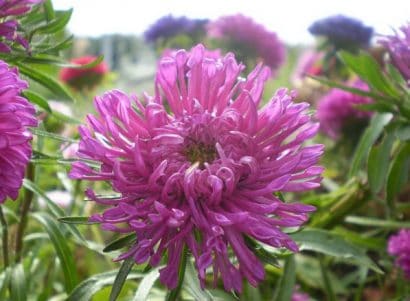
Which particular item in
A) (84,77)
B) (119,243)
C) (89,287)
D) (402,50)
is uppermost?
(402,50)

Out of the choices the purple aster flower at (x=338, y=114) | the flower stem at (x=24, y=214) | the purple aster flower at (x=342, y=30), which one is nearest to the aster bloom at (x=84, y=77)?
the purple aster flower at (x=342, y=30)

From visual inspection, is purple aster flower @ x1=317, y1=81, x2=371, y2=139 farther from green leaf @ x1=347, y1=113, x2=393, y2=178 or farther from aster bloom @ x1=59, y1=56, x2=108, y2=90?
aster bloom @ x1=59, y1=56, x2=108, y2=90

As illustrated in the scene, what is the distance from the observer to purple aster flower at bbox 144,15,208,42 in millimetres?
1613

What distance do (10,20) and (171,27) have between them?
1107mm

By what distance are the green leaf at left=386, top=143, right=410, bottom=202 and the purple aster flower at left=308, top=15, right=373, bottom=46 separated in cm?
87

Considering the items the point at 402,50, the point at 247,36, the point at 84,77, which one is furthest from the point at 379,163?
the point at 84,77

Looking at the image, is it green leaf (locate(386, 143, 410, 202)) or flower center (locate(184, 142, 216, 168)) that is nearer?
flower center (locate(184, 142, 216, 168))

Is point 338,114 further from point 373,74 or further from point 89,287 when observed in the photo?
point 89,287

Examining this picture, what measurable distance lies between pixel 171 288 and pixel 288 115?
17cm

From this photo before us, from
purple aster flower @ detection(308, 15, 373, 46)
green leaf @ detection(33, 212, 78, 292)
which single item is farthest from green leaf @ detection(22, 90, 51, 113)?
purple aster flower @ detection(308, 15, 373, 46)

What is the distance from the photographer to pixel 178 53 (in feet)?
1.81

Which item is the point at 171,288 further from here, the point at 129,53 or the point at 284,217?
the point at 129,53

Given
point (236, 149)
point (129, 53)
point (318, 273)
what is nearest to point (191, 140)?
point (236, 149)

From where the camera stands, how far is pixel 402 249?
0.92 m
